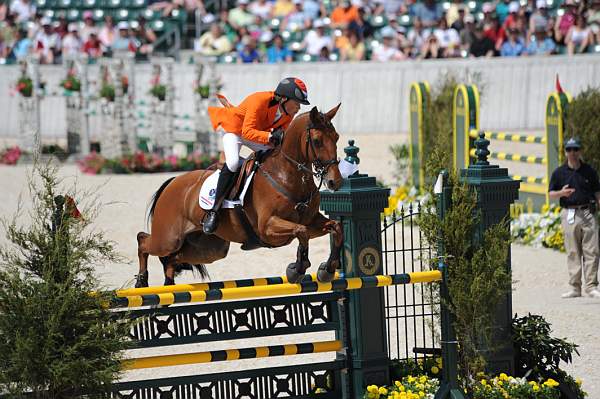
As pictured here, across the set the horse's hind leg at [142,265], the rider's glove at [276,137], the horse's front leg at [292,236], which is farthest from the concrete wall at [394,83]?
the horse's front leg at [292,236]

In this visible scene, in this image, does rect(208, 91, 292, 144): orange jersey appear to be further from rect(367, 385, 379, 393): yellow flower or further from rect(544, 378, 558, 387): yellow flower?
rect(544, 378, 558, 387): yellow flower

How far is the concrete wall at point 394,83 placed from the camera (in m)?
21.2

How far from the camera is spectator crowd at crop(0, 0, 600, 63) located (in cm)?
2169

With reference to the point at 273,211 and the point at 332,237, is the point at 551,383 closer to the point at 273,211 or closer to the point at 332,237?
the point at 332,237

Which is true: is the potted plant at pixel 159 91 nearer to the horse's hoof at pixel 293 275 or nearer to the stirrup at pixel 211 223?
the stirrup at pixel 211 223

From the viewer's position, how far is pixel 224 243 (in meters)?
8.14

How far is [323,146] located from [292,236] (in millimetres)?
553

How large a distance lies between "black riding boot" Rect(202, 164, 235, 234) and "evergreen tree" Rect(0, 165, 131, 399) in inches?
65.7

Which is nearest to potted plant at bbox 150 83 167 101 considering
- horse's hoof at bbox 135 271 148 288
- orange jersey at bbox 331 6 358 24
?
orange jersey at bbox 331 6 358 24

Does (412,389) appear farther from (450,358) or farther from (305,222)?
(305,222)

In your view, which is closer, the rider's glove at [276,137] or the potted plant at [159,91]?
the rider's glove at [276,137]

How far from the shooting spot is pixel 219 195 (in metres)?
7.71

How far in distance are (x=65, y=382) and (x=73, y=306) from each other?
364 mm

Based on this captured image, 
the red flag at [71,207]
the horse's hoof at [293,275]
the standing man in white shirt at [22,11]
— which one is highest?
the standing man in white shirt at [22,11]
